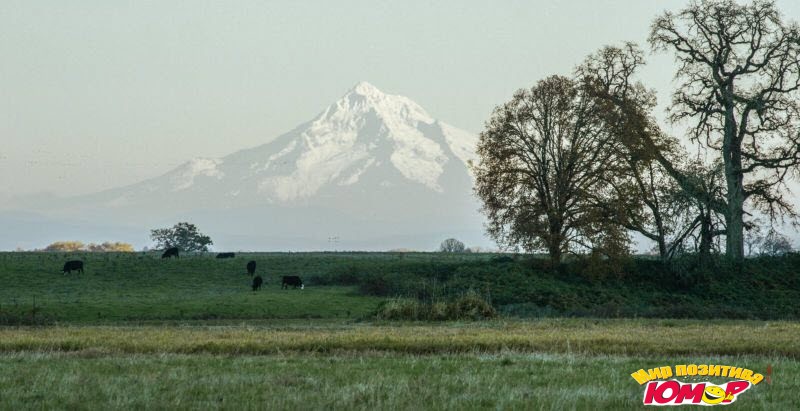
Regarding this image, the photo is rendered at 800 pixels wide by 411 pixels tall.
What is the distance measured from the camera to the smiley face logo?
18.9 metres

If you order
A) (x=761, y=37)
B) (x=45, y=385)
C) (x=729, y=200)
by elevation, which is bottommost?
(x=45, y=385)

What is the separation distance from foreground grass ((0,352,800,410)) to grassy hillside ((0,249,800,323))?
22686 mm

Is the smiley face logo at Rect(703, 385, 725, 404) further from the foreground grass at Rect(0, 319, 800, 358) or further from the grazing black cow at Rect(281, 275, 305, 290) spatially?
the grazing black cow at Rect(281, 275, 305, 290)

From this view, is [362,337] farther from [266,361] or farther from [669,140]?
[669,140]

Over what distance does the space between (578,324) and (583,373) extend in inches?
751

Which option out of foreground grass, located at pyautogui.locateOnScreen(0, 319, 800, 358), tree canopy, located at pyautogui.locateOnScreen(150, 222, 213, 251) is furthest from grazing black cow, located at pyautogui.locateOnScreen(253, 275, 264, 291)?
tree canopy, located at pyautogui.locateOnScreen(150, 222, 213, 251)

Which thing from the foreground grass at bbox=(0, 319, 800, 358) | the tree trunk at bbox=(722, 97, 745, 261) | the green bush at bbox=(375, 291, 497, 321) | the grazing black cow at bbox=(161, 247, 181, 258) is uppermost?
the tree trunk at bbox=(722, 97, 745, 261)

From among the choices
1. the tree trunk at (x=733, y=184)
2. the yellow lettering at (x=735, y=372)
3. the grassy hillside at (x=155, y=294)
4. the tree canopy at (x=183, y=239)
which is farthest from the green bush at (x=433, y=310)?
the tree canopy at (x=183, y=239)

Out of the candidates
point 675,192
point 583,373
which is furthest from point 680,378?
point 675,192

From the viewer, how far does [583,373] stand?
2336 cm

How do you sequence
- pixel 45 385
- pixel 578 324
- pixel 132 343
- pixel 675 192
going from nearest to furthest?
pixel 45 385, pixel 132 343, pixel 578 324, pixel 675 192

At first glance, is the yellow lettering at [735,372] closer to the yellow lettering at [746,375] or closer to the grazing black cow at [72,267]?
the yellow lettering at [746,375]

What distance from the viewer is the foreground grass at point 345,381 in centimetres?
1875

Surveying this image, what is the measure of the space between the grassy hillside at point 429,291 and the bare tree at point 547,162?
332cm
